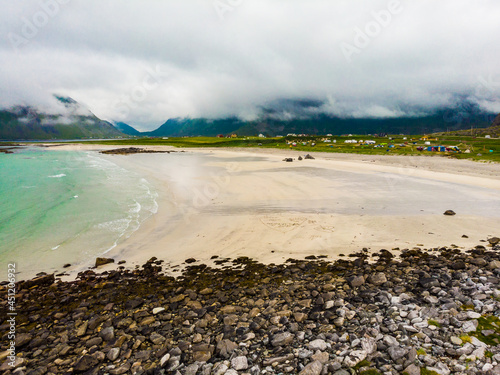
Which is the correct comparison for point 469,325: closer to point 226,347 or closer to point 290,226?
point 226,347

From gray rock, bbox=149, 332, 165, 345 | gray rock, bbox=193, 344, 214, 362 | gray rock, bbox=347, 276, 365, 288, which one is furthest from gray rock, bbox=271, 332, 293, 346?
gray rock, bbox=347, 276, 365, 288

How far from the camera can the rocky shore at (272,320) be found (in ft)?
20.1

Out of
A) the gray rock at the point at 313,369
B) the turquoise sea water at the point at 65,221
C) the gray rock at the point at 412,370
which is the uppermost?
the gray rock at the point at 412,370

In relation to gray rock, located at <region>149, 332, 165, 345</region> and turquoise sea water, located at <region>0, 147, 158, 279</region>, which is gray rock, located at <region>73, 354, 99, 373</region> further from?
turquoise sea water, located at <region>0, 147, 158, 279</region>

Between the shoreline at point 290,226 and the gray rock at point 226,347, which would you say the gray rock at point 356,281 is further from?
the gray rock at point 226,347

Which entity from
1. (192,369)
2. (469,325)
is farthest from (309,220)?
(192,369)

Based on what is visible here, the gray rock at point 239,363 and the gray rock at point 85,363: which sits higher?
the gray rock at point 239,363

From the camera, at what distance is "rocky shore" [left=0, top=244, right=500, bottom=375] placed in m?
6.14

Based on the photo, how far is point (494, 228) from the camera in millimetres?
16641

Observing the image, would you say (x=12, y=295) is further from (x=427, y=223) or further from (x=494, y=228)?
(x=494, y=228)

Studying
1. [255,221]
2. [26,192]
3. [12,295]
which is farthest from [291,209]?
[26,192]

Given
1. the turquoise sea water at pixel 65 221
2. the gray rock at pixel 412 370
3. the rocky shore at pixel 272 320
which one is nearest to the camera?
the gray rock at pixel 412 370

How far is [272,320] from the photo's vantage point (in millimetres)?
7758

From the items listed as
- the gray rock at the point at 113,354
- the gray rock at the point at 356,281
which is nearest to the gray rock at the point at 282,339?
the gray rock at the point at 356,281
